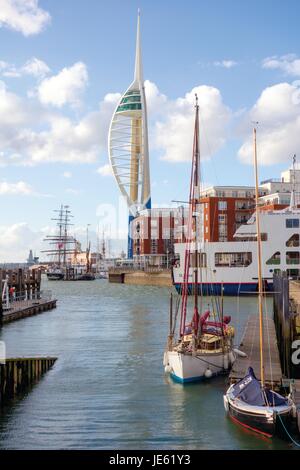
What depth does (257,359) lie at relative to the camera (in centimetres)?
2331

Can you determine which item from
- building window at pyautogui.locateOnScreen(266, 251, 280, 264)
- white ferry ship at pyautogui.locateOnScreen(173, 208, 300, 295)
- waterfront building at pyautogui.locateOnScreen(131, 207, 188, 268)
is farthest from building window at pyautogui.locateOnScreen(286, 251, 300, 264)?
waterfront building at pyautogui.locateOnScreen(131, 207, 188, 268)

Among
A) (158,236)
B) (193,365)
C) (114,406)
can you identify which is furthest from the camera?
(158,236)

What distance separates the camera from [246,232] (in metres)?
70.7

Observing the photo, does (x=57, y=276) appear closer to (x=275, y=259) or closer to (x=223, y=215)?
(x=223, y=215)

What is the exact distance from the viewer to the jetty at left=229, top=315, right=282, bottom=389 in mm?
20031

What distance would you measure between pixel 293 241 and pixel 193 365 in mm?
49587

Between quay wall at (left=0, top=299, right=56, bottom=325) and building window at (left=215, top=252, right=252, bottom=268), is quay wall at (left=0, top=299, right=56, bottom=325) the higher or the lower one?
the lower one

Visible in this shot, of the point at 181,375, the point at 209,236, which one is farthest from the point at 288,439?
→ the point at 209,236

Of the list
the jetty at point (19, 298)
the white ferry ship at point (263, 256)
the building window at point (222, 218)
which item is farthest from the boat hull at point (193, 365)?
the building window at point (222, 218)

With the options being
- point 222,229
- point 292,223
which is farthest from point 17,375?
point 222,229

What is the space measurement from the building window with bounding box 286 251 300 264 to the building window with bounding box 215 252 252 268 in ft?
15.8

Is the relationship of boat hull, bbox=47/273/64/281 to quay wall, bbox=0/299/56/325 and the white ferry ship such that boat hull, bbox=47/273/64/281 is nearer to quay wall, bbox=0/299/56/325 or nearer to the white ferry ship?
the white ferry ship

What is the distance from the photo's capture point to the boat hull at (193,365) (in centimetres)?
2172
